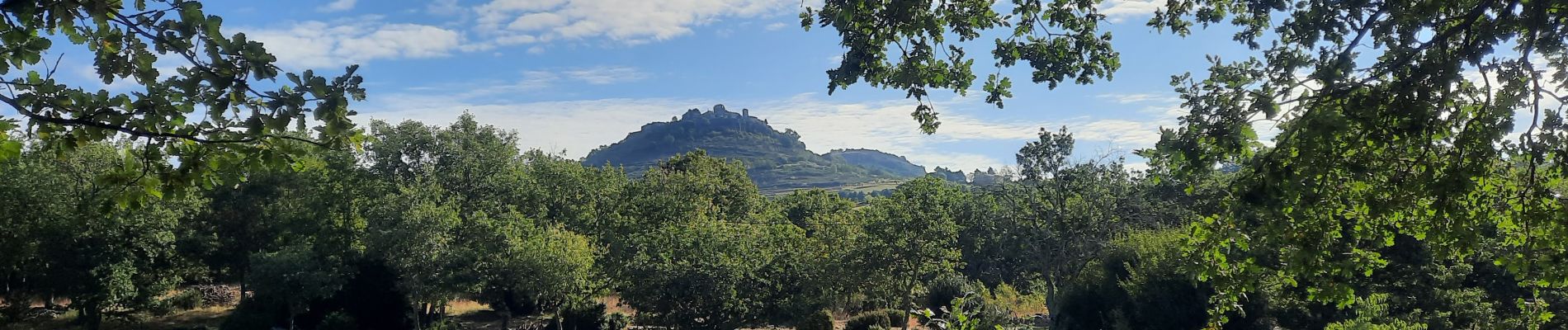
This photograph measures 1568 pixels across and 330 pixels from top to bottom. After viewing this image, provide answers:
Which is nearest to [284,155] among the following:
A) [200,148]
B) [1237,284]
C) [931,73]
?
[200,148]

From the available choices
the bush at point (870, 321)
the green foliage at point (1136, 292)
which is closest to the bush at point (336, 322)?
the bush at point (870, 321)

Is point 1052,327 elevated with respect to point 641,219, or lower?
lower

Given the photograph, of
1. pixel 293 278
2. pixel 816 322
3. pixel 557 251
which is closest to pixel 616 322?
pixel 557 251

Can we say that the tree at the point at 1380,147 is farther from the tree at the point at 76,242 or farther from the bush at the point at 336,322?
the tree at the point at 76,242

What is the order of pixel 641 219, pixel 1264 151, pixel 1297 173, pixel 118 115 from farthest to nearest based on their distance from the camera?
pixel 641 219, pixel 1264 151, pixel 1297 173, pixel 118 115

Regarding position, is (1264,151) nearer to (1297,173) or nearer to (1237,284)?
(1297,173)

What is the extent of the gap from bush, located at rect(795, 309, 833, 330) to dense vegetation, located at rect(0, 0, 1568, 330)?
525mm

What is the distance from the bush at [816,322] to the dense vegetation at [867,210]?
20.7 inches

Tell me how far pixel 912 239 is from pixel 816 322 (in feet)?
15.0

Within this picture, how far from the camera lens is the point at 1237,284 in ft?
18.6

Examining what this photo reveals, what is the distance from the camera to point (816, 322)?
90.6ft

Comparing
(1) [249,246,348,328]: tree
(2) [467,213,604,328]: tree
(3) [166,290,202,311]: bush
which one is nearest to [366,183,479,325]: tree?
(2) [467,213,604,328]: tree

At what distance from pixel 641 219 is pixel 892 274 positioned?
12942 millimetres

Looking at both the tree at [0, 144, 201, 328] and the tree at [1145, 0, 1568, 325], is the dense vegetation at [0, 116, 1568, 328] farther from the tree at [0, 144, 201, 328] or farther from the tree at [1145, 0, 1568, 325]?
the tree at [1145, 0, 1568, 325]
